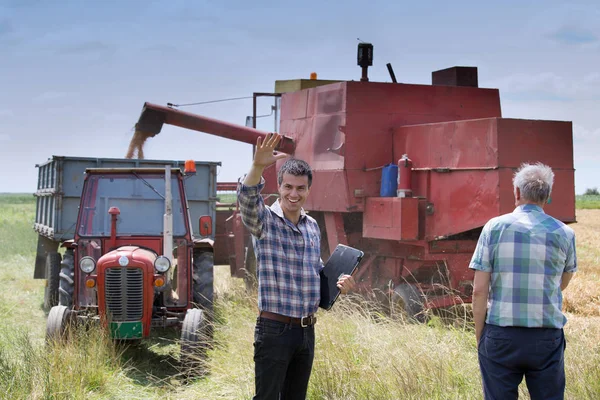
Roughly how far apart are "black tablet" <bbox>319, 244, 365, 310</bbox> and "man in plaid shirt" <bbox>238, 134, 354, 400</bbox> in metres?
0.07

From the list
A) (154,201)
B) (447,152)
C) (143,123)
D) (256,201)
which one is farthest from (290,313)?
(143,123)

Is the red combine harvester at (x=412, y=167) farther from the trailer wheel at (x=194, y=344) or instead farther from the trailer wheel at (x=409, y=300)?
the trailer wheel at (x=194, y=344)

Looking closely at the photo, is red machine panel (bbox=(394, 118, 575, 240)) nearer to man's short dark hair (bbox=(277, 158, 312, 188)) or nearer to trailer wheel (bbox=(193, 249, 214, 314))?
trailer wheel (bbox=(193, 249, 214, 314))

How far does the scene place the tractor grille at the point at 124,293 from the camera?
22.8ft

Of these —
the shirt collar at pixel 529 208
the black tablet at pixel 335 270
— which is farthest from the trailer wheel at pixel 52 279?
the shirt collar at pixel 529 208

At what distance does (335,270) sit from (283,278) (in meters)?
0.34

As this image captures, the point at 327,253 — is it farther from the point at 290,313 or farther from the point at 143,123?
the point at 290,313

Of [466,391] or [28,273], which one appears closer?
[466,391]

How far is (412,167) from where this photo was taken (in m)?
9.35

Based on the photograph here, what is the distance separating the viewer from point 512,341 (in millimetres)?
3717

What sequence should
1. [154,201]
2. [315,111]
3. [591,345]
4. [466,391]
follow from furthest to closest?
[315,111]
[154,201]
[591,345]
[466,391]

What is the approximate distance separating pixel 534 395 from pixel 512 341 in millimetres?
311

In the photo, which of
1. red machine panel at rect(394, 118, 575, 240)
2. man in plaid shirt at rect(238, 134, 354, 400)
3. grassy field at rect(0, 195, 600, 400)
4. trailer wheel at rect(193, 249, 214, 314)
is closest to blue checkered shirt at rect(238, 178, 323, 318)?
man in plaid shirt at rect(238, 134, 354, 400)

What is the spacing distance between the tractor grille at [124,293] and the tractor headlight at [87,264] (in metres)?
0.20
